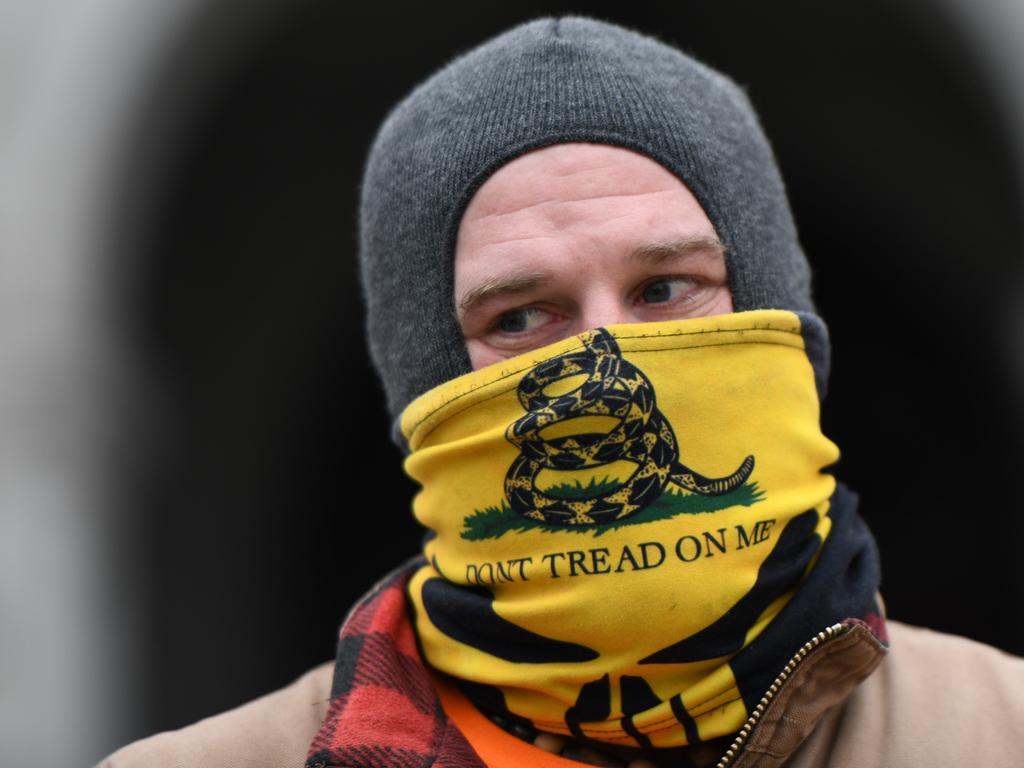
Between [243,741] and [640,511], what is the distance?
777mm

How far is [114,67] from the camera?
4.07 m

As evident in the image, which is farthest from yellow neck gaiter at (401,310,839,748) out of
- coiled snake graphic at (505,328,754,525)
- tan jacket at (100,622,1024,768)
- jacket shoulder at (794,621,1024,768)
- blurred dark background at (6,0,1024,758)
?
blurred dark background at (6,0,1024,758)

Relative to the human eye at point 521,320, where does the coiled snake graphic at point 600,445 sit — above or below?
below

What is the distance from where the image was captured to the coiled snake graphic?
6.23ft

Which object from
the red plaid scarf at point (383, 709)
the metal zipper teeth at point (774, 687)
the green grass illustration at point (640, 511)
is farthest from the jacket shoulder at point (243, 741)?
the metal zipper teeth at point (774, 687)

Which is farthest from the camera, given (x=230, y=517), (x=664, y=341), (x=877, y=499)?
(x=877, y=499)

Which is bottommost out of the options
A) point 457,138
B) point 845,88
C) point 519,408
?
point 519,408

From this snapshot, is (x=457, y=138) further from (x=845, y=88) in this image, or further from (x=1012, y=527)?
Answer: (x=1012, y=527)

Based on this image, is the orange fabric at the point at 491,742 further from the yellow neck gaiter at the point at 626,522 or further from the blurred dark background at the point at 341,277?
the blurred dark background at the point at 341,277

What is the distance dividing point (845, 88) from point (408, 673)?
10.1 feet

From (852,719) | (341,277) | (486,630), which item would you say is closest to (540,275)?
(486,630)

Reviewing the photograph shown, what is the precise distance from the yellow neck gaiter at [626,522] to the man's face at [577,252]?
0.38ft

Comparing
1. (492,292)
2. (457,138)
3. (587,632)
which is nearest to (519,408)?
(492,292)

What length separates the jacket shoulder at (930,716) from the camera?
1.92 m
